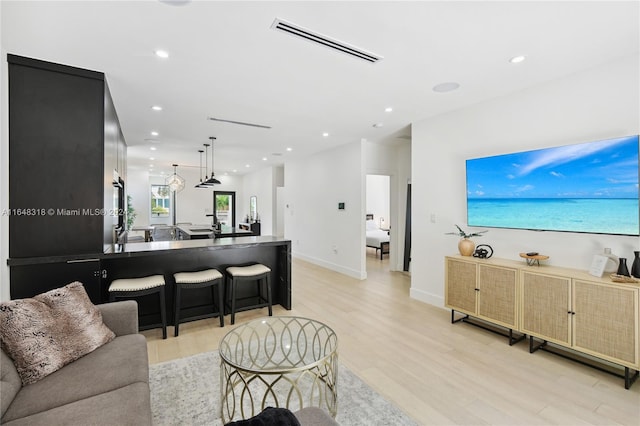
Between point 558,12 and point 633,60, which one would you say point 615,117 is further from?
point 558,12

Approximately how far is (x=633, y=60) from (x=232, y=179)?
40.2 ft

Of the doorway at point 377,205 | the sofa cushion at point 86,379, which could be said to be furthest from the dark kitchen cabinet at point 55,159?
the doorway at point 377,205

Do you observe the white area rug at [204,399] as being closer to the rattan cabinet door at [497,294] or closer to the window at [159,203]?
the rattan cabinet door at [497,294]

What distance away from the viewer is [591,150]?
2.72m

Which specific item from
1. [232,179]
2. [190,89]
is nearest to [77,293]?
[190,89]

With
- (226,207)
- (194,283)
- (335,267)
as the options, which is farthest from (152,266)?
(226,207)

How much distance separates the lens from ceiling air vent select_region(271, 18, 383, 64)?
2.20 meters

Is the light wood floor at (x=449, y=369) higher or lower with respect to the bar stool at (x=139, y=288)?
lower

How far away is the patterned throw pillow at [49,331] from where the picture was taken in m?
1.60

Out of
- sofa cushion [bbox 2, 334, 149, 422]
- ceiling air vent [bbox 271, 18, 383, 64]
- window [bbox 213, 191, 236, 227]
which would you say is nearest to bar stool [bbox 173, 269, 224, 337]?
sofa cushion [bbox 2, 334, 149, 422]

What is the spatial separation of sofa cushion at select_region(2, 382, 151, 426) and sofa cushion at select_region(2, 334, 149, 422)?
0.15 feet

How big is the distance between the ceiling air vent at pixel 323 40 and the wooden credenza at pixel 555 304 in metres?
2.44

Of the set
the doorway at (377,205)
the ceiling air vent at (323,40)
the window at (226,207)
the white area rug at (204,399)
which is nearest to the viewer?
the white area rug at (204,399)

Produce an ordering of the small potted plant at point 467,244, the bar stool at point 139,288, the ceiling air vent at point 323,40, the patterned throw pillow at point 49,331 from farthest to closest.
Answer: the small potted plant at point 467,244 → the bar stool at point 139,288 → the ceiling air vent at point 323,40 → the patterned throw pillow at point 49,331
